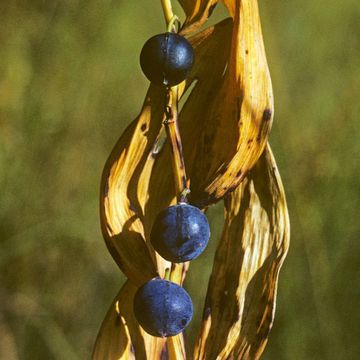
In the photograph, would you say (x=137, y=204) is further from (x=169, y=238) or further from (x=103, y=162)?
(x=103, y=162)

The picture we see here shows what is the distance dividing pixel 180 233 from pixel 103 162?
25cm

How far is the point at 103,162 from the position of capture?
2.11 ft

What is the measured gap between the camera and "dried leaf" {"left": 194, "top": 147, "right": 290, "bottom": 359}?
466mm

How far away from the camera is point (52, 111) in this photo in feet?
2.11

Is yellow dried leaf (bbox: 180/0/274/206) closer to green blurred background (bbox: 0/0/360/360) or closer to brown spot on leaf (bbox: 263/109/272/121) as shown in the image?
brown spot on leaf (bbox: 263/109/272/121)

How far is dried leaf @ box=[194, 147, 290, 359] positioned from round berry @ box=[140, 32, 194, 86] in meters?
0.08

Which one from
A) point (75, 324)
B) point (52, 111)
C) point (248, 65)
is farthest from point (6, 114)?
point (248, 65)

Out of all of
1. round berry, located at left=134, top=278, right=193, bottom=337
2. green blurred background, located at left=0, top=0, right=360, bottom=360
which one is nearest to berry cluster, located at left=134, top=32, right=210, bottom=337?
round berry, located at left=134, top=278, right=193, bottom=337

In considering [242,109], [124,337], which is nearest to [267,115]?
[242,109]

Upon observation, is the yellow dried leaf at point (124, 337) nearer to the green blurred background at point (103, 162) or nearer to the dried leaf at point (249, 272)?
the dried leaf at point (249, 272)

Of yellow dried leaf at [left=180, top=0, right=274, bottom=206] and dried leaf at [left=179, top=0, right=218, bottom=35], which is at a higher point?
dried leaf at [left=179, top=0, right=218, bottom=35]

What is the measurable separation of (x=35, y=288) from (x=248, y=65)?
0.27 metres

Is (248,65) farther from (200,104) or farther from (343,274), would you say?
(343,274)

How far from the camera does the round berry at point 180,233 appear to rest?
15.9 inches
